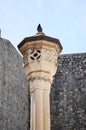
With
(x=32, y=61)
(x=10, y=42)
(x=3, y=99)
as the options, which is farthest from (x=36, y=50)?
(x=10, y=42)

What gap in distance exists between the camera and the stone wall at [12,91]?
35.4 ft

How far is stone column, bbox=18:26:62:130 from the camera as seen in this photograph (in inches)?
173

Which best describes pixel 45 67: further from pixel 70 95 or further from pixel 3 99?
pixel 70 95

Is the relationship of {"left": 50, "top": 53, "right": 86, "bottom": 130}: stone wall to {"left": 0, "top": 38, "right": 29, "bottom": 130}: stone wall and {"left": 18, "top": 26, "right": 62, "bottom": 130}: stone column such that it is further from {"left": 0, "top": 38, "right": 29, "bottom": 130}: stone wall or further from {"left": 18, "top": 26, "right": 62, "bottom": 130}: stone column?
{"left": 18, "top": 26, "right": 62, "bottom": 130}: stone column

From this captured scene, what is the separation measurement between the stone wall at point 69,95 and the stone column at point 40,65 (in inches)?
336

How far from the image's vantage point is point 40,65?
175 inches

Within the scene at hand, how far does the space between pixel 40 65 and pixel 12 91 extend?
7.30 m

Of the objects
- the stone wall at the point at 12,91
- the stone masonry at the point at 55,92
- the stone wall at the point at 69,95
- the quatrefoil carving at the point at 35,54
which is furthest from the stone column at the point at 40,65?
the stone wall at the point at 69,95

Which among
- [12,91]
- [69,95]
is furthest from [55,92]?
[12,91]

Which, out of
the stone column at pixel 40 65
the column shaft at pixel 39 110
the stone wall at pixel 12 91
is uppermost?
the stone wall at pixel 12 91

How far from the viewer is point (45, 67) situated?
4.48 metres


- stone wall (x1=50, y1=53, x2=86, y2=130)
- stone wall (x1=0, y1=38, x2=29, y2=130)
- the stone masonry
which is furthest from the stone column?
stone wall (x1=50, y1=53, x2=86, y2=130)

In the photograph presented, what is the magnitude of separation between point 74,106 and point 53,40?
8.76 metres

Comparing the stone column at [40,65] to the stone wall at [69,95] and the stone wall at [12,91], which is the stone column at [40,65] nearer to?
the stone wall at [12,91]
